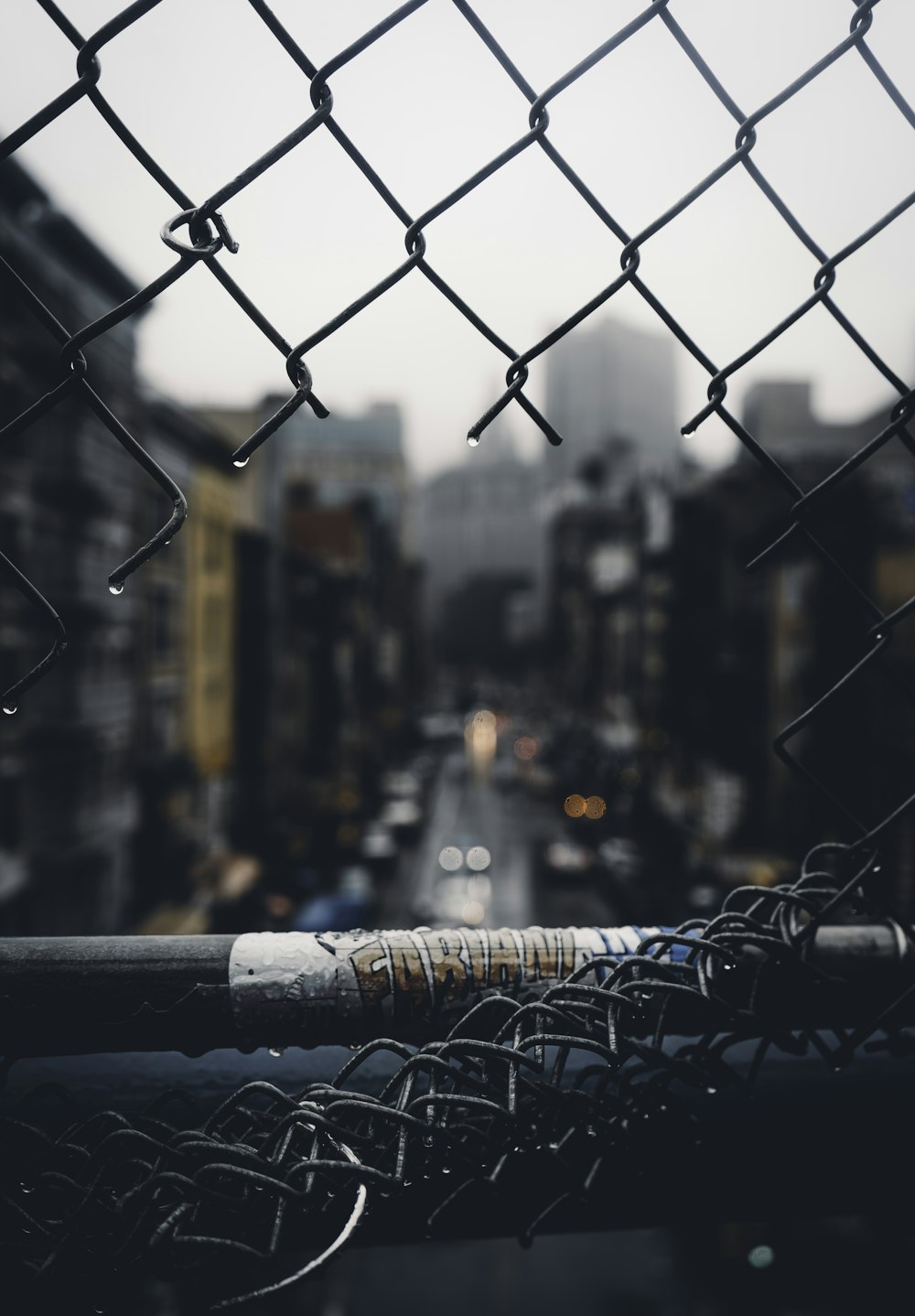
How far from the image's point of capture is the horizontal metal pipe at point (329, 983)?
3.39ft

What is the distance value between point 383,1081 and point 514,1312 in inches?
508

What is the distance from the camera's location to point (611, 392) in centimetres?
12438

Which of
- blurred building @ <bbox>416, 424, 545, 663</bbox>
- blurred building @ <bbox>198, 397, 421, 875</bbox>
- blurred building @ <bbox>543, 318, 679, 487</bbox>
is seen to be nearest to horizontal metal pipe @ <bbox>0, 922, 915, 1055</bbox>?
blurred building @ <bbox>198, 397, 421, 875</bbox>

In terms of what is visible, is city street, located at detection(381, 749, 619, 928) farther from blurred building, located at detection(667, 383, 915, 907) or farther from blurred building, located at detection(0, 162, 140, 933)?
blurred building, located at detection(0, 162, 140, 933)

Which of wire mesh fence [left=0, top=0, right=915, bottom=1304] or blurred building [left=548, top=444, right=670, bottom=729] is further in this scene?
blurred building [left=548, top=444, right=670, bottom=729]

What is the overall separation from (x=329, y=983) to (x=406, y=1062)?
119mm

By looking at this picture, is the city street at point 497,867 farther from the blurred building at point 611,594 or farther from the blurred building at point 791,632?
the blurred building at point 611,594

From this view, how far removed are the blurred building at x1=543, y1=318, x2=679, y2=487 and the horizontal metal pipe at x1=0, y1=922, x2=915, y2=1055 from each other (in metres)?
118

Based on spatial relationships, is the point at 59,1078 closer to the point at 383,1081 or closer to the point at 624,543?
the point at 383,1081

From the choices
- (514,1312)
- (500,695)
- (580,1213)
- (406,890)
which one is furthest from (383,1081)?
(500,695)

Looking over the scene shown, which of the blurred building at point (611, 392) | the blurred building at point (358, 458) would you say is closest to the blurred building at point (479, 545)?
the blurred building at point (611, 392)

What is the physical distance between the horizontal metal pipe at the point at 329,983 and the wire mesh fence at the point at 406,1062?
28 mm

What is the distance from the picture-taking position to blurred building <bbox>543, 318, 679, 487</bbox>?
391 feet

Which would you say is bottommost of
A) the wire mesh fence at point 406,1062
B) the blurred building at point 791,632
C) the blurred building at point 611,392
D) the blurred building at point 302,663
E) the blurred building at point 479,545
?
the wire mesh fence at point 406,1062
